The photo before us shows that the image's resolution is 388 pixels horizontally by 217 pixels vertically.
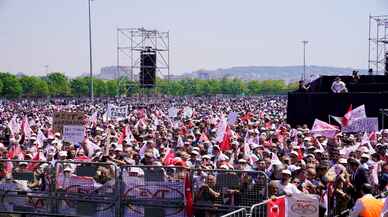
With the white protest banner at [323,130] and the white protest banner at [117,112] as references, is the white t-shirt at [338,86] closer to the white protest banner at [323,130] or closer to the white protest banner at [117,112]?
the white protest banner at [323,130]

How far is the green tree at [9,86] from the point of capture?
123 meters

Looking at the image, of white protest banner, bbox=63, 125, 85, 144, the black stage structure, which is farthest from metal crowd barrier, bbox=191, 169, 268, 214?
the black stage structure

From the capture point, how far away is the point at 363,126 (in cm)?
2075

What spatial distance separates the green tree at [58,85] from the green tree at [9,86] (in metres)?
13.1

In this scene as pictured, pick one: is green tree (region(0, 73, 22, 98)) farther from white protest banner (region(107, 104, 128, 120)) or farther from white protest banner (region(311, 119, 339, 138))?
white protest banner (region(311, 119, 339, 138))

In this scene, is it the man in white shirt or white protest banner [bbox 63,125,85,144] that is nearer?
the man in white shirt

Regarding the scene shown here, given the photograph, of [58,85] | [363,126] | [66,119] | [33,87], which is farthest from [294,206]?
[58,85]

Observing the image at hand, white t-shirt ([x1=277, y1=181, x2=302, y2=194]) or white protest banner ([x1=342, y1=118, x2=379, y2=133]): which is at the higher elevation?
white protest banner ([x1=342, y1=118, x2=379, y2=133])

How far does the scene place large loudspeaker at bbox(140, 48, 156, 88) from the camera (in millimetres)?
53656

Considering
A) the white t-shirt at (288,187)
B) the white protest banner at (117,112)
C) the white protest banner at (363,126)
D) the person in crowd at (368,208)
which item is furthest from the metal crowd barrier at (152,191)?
the white protest banner at (117,112)

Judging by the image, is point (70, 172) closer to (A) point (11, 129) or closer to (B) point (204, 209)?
(B) point (204, 209)

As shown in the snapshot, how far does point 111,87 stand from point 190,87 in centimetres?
3760

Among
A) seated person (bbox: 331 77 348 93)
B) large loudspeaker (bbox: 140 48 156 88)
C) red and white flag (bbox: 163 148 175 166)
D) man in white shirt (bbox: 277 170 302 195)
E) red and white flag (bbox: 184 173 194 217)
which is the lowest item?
red and white flag (bbox: 184 173 194 217)

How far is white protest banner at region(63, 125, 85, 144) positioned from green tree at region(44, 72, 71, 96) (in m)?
121
